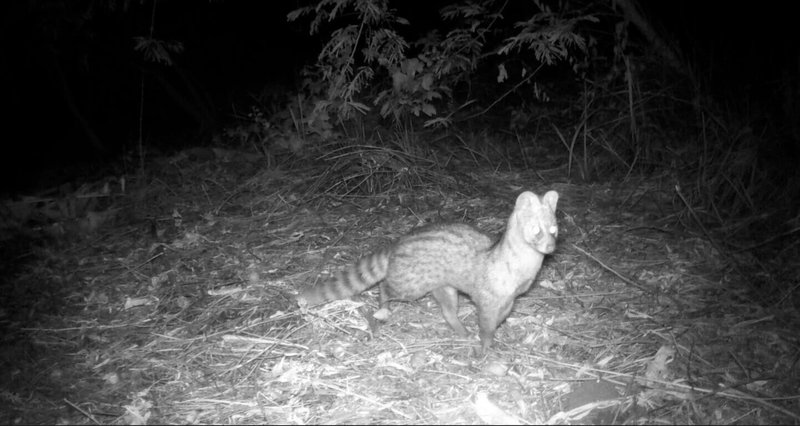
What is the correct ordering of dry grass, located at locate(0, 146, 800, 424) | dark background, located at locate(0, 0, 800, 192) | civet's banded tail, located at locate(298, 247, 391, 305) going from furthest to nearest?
dark background, located at locate(0, 0, 800, 192)
civet's banded tail, located at locate(298, 247, 391, 305)
dry grass, located at locate(0, 146, 800, 424)

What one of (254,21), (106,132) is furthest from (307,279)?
(106,132)

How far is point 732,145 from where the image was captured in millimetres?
5746

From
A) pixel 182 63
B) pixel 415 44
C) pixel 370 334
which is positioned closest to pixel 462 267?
pixel 370 334

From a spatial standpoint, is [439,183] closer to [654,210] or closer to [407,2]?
[654,210]

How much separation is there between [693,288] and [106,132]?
12.9 metres

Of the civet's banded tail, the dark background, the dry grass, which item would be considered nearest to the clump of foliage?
the dry grass

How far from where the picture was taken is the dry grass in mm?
3477

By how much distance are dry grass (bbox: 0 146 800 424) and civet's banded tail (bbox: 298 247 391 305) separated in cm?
12

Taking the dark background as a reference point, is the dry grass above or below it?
below

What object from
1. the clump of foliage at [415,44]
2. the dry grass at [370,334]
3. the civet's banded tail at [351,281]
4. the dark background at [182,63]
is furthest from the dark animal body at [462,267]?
the dark background at [182,63]

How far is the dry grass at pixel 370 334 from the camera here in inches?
137

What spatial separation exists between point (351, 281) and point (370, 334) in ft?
1.61

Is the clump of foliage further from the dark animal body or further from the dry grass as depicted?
the dark animal body

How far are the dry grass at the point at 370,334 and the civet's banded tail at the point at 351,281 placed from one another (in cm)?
12
